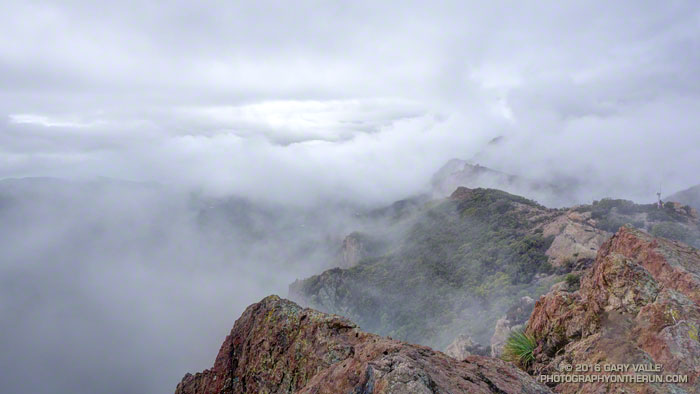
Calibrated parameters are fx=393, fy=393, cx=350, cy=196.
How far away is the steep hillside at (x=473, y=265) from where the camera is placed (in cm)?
4019

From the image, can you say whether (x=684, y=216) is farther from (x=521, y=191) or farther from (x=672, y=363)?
(x=521, y=191)

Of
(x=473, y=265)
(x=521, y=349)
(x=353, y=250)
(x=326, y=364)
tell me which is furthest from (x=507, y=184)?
(x=326, y=364)

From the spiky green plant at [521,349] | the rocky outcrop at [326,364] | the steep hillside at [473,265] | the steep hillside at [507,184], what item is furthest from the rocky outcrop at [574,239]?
the steep hillside at [507,184]

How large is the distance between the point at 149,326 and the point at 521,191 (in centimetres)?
15833

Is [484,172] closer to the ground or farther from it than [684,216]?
closer to the ground

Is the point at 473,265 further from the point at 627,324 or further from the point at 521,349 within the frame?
the point at 627,324

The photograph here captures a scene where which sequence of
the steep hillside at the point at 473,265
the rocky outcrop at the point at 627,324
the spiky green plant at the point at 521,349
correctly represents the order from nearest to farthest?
the rocky outcrop at the point at 627,324 < the spiky green plant at the point at 521,349 < the steep hillside at the point at 473,265

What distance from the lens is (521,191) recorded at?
4951 inches

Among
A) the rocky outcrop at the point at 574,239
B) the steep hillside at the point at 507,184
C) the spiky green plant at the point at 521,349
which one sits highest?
the spiky green plant at the point at 521,349

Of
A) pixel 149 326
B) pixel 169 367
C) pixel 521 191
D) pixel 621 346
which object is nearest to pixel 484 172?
pixel 521 191

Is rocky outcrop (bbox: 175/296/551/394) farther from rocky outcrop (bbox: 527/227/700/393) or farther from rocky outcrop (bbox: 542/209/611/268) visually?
rocky outcrop (bbox: 542/209/611/268)

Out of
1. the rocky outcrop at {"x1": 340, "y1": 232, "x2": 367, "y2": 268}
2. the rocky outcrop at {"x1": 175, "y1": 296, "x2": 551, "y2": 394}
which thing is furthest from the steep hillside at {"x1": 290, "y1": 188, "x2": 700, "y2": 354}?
the rocky outcrop at {"x1": 175, "y1": 296, "x2": 551, "y2": 394}

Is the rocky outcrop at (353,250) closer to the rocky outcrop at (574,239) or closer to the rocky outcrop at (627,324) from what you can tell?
the rocky outcrop at (574,239)

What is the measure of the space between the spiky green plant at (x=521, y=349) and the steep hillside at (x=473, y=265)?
14563 mm
